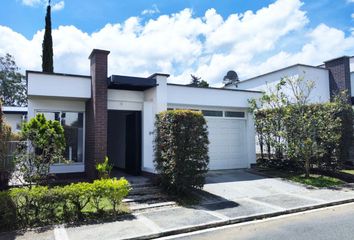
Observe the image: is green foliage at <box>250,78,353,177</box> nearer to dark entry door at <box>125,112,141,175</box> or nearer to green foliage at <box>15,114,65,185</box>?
dark entry door at <box>125,112,141,175</box>

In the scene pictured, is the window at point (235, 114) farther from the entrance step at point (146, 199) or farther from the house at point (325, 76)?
the entrance step at point (146, 199)

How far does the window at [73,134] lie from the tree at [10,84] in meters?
35.9

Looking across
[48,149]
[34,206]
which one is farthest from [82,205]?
[48,149]

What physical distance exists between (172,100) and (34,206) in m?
7.20

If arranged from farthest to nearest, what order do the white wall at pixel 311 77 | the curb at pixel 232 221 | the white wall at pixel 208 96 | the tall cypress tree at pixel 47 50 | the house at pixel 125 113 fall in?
the tall cypress tree at pixel 47 50 → the white wall at pixel 311 77 → the white wall at pixel 208 96 → the house at pixel 125 113 → the curb at pixel 232 221

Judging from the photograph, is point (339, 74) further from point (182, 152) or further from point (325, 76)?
point (182, 152)

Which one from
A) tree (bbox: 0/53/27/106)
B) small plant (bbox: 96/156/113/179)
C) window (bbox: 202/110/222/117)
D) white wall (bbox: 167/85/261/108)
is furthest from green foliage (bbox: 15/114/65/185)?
tree (bbox: 0/53/27/106)

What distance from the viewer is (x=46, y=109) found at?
11938 millimetres

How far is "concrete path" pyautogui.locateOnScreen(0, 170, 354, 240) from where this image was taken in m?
6.61

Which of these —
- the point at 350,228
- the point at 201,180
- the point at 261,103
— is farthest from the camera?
the point at 261,103

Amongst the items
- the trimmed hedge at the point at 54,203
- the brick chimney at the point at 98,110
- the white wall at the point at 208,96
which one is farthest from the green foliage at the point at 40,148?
the white wall at the point at 208,96

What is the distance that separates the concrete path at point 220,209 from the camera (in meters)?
6.61

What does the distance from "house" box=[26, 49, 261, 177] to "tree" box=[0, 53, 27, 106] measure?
3455 cm

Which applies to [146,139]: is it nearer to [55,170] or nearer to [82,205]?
[55,170]
